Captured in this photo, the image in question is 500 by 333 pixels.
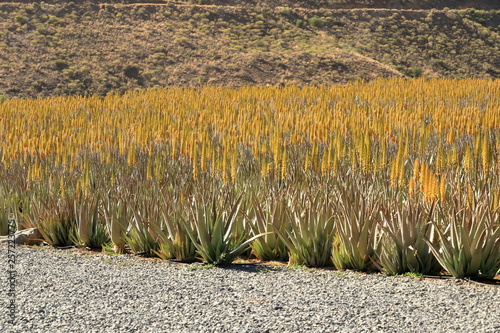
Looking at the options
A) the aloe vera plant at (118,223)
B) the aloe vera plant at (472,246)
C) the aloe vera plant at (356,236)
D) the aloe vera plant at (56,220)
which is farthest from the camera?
the aloe vera plant at (56,220)

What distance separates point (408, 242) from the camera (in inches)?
260

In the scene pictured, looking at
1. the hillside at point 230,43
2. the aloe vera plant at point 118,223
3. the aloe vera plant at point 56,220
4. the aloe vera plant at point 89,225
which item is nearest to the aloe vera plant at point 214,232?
the aloe vera plant at point 118,223

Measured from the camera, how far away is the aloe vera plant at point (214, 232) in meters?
7.20

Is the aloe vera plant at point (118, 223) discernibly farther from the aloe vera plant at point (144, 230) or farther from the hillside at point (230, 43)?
the hillside at point (230, 43)

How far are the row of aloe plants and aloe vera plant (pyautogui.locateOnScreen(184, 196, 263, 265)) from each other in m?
0.01

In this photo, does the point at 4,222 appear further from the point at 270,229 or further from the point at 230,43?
the point at 230,43

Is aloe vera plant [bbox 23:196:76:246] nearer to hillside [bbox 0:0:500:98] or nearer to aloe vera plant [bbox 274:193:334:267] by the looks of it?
aloe vera plant [bbox 274:193:334:267]

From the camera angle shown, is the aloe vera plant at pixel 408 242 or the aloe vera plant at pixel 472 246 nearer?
the aloe vera plant at pixel 472 246

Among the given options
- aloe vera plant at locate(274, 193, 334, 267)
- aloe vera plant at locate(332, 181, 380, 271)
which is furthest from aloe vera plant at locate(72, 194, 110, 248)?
aloe vera plant at locate(332, 181, 380, 271)

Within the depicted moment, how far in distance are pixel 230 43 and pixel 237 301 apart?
130 ft

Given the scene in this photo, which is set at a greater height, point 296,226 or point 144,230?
point 296,226

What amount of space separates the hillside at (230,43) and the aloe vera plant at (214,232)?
28.6 metres

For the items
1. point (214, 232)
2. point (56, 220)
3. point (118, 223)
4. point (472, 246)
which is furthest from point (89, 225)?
point (472, 246)

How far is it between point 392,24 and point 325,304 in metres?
48.9
